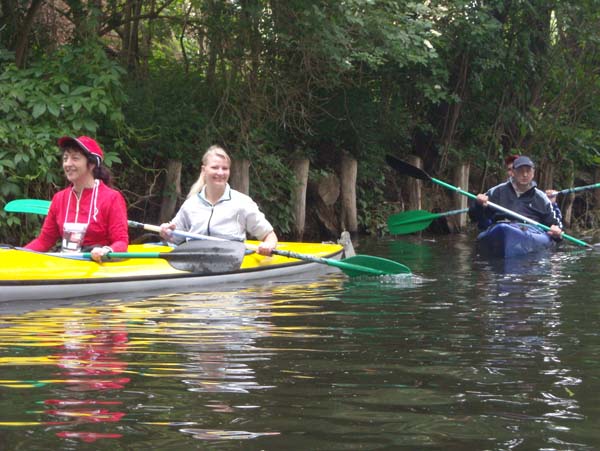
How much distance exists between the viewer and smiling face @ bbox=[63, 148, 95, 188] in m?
7.12

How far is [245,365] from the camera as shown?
14.3ft

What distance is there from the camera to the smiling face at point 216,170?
7812mm

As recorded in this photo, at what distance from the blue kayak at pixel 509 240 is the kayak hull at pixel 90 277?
11.5ft

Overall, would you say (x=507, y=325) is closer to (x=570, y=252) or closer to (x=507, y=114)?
(x=570, y=252)

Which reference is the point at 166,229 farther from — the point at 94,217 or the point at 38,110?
the point at 38,110

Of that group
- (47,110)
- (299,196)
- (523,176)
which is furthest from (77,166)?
(299,196)

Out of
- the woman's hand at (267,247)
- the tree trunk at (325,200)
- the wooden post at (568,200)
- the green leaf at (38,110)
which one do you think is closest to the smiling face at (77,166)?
the woman's hand at (267,247)

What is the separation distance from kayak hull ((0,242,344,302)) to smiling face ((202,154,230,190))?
70 cm

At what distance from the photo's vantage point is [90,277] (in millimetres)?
6961

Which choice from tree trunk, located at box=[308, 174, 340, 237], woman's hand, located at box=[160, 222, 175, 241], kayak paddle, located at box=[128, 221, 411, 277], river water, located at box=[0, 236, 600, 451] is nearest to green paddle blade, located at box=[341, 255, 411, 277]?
kayak paddle, located at box=[128, 221, 411, 277]

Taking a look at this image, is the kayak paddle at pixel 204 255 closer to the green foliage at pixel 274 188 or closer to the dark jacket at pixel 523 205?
the dark jacket at pixel 523 205

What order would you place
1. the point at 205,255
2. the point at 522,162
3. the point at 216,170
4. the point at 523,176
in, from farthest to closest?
1. the point at 523,176
2. the point at 522,162
3. the point at 216,170
4. the point at 205,255

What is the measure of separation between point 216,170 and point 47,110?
310 centimetres

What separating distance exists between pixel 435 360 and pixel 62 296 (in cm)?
315
